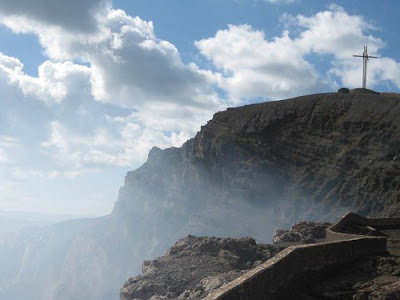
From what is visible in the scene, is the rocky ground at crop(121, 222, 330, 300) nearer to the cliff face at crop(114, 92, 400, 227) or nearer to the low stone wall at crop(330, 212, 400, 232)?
the low stone wall at crop(330, 212, 400, 232)

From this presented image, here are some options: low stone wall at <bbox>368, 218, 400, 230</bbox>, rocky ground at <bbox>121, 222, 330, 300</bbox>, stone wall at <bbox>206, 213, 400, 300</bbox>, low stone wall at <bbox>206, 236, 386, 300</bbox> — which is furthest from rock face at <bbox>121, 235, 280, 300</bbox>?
low stone wall at <bbox>206, 236, 386, 300</bbox>

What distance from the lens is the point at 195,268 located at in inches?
783

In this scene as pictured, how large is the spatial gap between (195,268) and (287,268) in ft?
36.6

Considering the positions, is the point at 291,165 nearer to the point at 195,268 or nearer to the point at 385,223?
the point at 385,223

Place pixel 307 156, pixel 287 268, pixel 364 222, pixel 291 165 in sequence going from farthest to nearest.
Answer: pixel 291 165 → pixel 307 156 → pixel 364 222 → pixel 287 268

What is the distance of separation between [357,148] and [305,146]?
6573 millimetres

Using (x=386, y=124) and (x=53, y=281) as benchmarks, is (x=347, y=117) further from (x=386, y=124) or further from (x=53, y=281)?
(x=53, y=281)

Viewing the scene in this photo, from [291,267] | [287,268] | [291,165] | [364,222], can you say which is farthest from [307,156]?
[287,268]

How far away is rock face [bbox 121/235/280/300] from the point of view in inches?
697

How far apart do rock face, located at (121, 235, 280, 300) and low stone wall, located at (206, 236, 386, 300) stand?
19.4ft

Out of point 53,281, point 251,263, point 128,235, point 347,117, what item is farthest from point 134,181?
point 251,263

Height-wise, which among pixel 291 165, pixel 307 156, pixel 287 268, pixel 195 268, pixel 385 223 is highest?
pixel 307 156

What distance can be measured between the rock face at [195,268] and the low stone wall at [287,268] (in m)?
→ 5.90

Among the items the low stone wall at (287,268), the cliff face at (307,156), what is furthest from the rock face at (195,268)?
the cliff face at (307,156)
